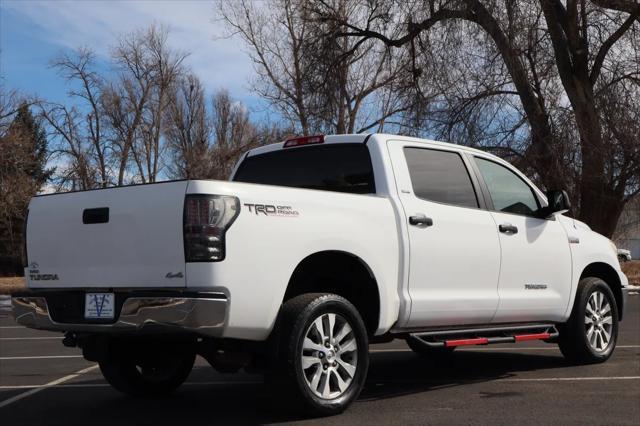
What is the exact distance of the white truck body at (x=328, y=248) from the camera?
4711 millimetres

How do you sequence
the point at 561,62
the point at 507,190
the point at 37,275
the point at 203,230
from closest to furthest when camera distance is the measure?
1. the point at 203,230
2. the point at 37,275
3. the point at 507,190
4. the point at 561,62

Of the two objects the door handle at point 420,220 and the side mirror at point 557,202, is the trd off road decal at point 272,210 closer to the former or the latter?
the door handle at point 420,220

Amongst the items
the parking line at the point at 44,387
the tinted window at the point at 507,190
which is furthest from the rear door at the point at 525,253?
the parking line at the point at 44,387

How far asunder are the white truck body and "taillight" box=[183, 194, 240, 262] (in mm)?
43

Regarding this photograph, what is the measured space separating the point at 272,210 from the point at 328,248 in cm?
53

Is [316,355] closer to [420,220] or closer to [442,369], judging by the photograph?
[420,220]

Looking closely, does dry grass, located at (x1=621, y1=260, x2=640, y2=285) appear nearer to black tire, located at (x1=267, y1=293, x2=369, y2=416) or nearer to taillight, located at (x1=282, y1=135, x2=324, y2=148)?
taillight, located at (x1=282, y1=135, x2=324, y2=148)

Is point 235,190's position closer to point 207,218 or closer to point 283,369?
point 207,218

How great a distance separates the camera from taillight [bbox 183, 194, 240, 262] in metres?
4.59

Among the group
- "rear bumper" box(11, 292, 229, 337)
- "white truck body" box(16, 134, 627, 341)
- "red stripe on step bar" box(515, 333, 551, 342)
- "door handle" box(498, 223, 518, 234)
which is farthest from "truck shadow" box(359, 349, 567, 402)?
"rear bumper" box(11, 292, 229, 337)

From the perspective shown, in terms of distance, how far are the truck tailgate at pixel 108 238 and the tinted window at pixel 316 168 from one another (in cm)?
181

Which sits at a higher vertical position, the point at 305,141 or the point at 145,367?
the point at 305,141

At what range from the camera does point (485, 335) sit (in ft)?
21.2

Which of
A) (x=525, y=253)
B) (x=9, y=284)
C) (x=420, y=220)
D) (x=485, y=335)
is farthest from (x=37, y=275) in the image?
(x=9, y=284)
